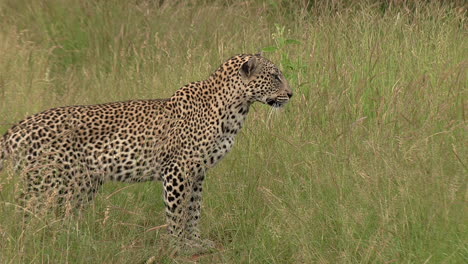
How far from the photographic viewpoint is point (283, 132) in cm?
708

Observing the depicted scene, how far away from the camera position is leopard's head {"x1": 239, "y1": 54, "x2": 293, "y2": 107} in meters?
6.42

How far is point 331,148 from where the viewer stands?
655cm

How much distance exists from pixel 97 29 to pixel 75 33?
0.35 metres

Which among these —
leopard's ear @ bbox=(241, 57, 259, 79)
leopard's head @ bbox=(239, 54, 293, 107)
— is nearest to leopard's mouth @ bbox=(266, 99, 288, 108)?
leopard's head @ bbox=(239, 54, 293, 107)

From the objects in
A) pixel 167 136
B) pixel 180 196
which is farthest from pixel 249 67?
pixel 180 196

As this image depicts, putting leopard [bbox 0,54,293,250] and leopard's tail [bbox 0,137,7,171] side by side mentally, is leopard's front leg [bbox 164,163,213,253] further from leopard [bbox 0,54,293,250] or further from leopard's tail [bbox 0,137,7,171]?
leopard's tail [bbox 0,137,7,171]

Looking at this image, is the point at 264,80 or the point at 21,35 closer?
the point at 264,80

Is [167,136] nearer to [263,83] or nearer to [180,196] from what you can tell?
[180,196]

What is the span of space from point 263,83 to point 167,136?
0.82 m

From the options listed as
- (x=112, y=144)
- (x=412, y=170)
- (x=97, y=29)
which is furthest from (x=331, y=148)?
(x=97, y=29)

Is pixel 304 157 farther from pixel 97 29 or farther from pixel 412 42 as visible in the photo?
pixel 97 29

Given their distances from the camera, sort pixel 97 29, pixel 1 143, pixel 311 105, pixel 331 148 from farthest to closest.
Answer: pixel 97 29, pixel 311 105, pixel 331 148, pixel 1 143

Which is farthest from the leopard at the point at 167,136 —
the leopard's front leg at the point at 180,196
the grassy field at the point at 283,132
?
the grassy field at the point at 283,132

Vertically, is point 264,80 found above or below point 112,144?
above
